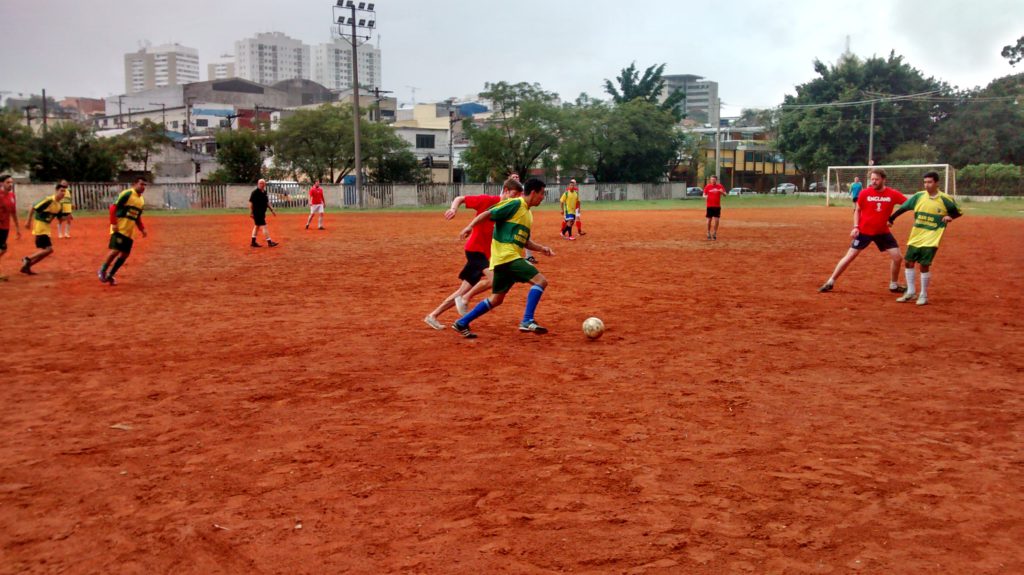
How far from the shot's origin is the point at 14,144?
49.6 meters

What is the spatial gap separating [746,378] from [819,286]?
7.12 meters

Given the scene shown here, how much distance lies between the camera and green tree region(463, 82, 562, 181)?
68.8m

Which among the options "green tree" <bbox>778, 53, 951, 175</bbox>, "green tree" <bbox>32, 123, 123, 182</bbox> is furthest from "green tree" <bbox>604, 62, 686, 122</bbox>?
"green tree" <bbox>32, 123, 123, 182</bbox>

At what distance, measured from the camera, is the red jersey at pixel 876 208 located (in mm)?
12344

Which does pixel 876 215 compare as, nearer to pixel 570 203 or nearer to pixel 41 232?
pixel 570 203

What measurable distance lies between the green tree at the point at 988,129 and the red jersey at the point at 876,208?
2584 inches

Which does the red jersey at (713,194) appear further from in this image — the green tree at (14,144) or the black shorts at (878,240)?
the green tree at (14,144)

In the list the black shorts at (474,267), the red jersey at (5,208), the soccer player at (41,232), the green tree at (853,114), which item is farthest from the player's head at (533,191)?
the green tree at (853,114)

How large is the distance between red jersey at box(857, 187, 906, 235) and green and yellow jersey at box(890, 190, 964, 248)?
0.30m

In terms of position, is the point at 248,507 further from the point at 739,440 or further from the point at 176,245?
the point at 176,245

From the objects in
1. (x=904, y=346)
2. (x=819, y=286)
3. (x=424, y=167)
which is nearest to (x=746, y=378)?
(x=904, y=346)

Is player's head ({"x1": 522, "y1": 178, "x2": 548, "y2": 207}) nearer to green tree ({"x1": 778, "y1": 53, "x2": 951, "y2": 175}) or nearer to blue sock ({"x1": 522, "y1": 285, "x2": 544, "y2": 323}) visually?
blue sock ({"x1": 522, "y1": 285, "x2": 544, "y2": 323})

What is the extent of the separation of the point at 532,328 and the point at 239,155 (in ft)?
182

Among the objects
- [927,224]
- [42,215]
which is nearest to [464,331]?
[927,224]
